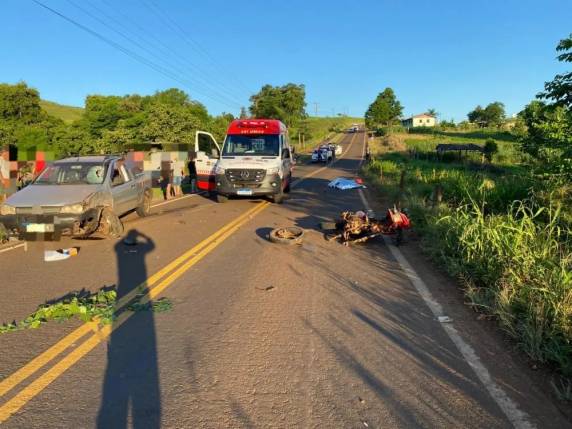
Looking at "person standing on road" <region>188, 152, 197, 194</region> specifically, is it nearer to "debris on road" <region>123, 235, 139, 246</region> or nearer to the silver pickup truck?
the silver pickup truck

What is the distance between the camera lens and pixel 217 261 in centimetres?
678

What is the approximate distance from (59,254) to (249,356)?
4921mm

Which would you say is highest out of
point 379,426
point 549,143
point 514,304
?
point 549,143

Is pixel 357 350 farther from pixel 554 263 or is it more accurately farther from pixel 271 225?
pixel 271 225

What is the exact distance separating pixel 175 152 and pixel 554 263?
13.2 m

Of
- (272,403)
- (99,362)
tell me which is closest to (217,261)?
(99,362)

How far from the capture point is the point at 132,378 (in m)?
3.34

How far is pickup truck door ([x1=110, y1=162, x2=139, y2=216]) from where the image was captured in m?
9.21

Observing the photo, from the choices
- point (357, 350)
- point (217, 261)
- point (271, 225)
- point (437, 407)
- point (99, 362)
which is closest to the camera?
point (437, 407)

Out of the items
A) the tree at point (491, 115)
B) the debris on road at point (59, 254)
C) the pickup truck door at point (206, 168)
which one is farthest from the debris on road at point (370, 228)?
the tree at point (491, 115)

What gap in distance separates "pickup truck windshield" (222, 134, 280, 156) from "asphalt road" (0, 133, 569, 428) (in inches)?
313

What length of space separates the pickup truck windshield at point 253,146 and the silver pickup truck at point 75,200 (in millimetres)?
4439

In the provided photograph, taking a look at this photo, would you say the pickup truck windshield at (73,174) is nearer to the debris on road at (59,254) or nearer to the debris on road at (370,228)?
the debris on road at (59,254)

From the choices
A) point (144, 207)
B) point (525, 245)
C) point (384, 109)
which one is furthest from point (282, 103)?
point (525, 245)
